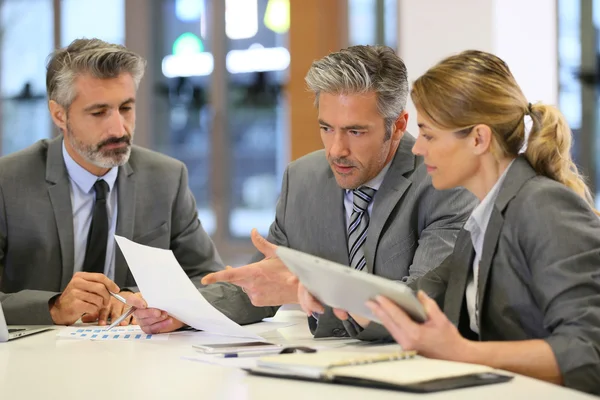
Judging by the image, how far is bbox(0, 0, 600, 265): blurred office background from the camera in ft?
21.6

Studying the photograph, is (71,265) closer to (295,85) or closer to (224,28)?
(295,85)

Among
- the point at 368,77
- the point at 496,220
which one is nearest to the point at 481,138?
the point at 496,220

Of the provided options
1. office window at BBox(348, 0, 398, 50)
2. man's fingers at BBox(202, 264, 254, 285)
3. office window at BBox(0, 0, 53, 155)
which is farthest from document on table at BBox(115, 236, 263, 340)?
office window at BBox(0, 0, 53, 155)

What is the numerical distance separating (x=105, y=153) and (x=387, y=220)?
1.14 meters

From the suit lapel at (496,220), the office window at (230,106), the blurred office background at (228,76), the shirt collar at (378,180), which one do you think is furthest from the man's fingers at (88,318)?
the office window at (230,106)

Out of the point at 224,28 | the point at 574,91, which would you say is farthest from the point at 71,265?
the point at 224,28

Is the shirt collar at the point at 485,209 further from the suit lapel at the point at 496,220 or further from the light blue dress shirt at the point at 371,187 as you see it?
the light blue dress shirt at the point at 371,187

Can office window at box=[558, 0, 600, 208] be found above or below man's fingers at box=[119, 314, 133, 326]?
above

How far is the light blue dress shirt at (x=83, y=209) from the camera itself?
10.1 ft

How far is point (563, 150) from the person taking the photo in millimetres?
1971

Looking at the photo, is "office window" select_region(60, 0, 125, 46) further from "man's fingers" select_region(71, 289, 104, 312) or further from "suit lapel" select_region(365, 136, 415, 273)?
"suit lapel" select_region(365, 136, 415, 273)

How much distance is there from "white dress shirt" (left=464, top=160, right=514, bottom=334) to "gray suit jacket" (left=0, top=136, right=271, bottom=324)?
135 cm

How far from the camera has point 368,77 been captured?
2.54 m

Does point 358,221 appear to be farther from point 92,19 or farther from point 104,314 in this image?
point 92,19
